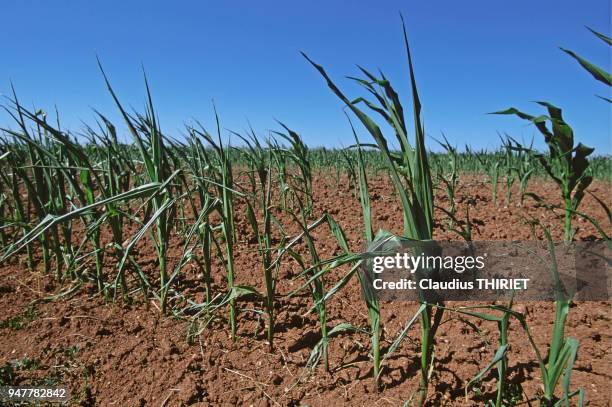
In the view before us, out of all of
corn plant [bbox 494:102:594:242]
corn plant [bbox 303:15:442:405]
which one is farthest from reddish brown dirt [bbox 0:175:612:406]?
corn plant [bbox 494:102:594:242]

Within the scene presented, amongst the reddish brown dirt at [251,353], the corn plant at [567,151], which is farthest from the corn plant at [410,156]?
the corn plant at [567,151]

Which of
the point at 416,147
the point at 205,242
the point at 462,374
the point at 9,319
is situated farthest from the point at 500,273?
the point at 9,319

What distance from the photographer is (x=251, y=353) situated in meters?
1.38

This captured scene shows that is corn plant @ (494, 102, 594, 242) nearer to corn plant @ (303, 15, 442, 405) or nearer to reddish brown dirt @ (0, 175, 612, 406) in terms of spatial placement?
reddish brown dirt @ (0, 175, 612, 406)

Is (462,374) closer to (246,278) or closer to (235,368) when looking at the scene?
(235,368)

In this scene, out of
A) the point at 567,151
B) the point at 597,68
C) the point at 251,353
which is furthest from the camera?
the point at 567,151

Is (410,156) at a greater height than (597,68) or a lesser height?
lesser

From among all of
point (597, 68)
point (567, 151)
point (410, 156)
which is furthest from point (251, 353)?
point (567, 151)

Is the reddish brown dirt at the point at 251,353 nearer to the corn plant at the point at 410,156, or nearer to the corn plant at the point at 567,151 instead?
the corn plant at the point at 410,156

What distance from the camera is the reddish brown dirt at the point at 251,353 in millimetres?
1144

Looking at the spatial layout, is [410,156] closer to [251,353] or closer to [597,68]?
[597,68]

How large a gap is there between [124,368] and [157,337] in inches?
6.8

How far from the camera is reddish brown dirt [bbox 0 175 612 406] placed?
45.0 inches

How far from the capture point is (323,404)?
44.0 inches
